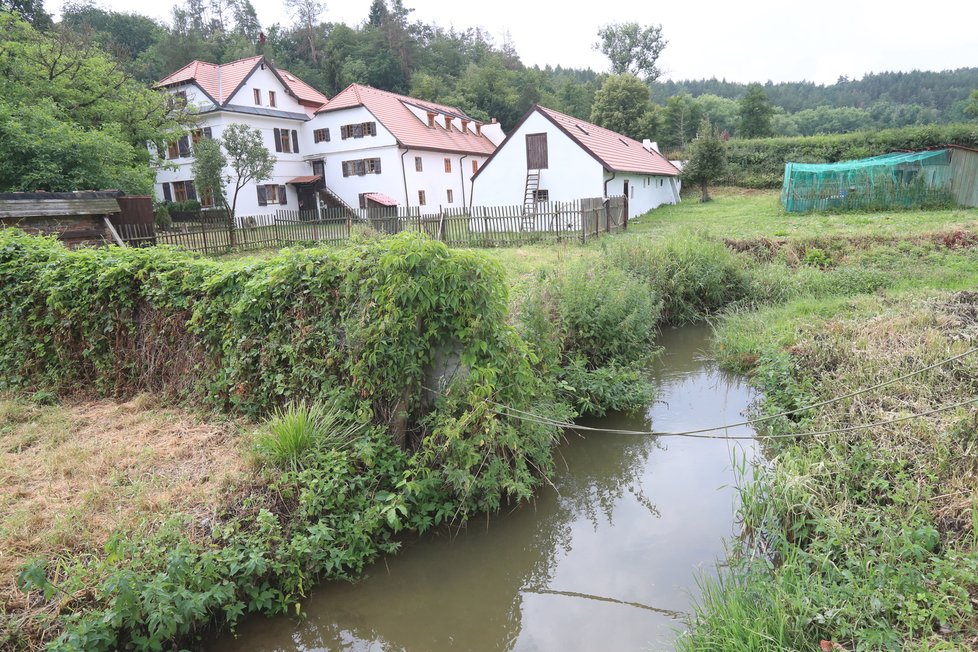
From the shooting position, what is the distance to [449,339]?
504 centimetres

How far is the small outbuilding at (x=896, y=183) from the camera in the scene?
70.0 ft

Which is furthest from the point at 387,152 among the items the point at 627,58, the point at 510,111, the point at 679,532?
the point at 627,58

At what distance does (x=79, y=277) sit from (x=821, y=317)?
33.0 ft

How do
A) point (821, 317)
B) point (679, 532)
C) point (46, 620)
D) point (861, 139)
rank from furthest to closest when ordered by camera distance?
point (861, 139) → point (821, 317) → point (679, 532) → point (46, 620)

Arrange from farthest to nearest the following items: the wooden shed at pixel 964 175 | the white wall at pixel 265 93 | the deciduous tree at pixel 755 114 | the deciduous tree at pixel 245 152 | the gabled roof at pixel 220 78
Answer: the deciduous tree at pixel 755 114
the white wall at pixel 265 93
the gabled roof at pixel 220 78
the deciduous tree at pixel 245 152
the wooden shed at pixel 964 175

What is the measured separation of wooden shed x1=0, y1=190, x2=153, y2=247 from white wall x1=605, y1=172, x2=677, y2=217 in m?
19.0

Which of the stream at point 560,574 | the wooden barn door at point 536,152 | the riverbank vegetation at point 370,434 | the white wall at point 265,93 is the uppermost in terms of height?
the white wall at point 265,93

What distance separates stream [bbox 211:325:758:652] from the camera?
3.91 meters

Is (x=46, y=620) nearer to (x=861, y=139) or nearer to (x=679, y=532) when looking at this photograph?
(x=679, y=532)

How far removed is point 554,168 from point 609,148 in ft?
12.4

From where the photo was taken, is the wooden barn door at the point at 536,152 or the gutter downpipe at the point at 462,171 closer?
the wooden barn door at the point at 536,152

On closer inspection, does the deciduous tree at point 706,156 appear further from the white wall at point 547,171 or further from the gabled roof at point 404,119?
the gabled roof at point 404,119

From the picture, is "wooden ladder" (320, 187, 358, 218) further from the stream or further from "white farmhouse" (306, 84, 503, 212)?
the stream

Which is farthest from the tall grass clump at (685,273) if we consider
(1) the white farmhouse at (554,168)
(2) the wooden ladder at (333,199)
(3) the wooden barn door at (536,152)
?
(2) the wooden ladder at (333,199)
